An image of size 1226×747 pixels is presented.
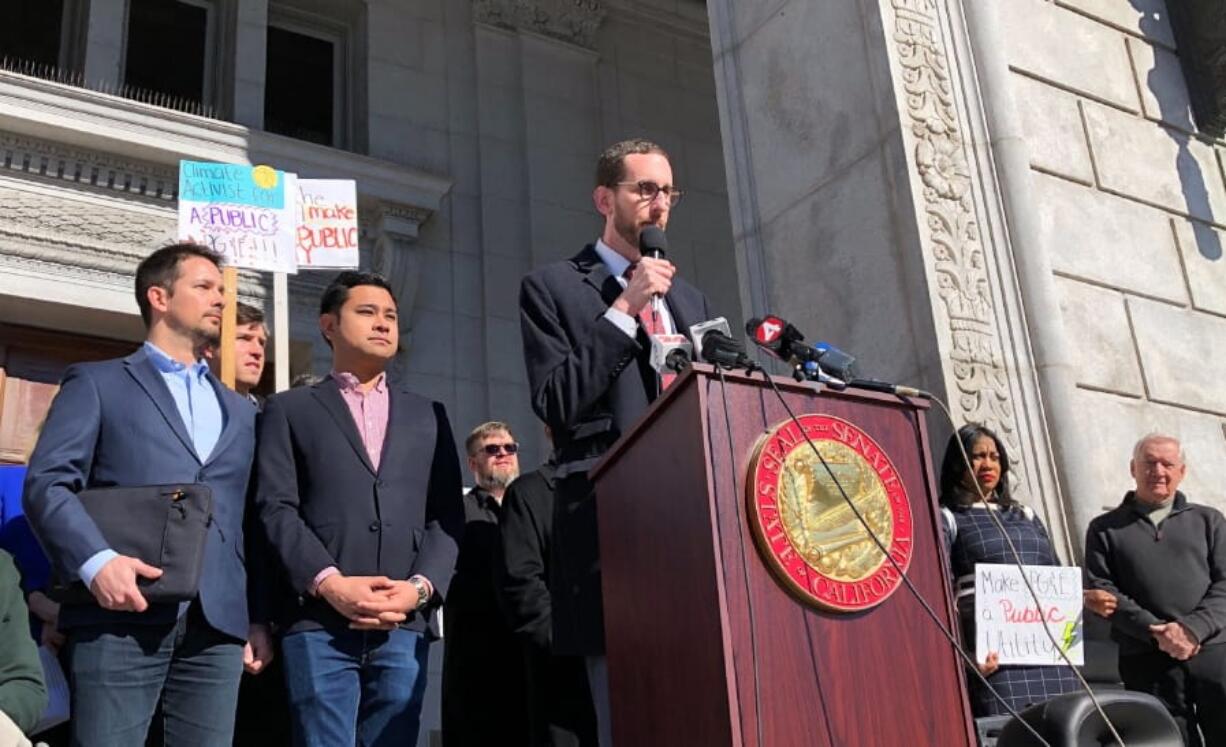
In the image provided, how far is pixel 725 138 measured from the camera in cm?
658

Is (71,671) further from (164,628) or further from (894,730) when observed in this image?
(894,730)

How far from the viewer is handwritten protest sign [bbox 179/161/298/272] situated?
620 cm

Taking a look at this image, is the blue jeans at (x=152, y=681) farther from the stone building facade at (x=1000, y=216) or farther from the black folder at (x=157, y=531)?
the stone building facade at (x=1000, y=216)

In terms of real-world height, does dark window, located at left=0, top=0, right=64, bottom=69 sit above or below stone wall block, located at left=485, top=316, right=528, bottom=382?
above

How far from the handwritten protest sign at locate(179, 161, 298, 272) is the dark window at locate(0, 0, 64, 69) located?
3724 millimetres

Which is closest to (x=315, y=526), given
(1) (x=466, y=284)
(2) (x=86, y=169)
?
(2) (x=86, y=169)

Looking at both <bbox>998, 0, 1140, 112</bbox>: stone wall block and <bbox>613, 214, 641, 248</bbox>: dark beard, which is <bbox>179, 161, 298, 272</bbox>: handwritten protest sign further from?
<bbox>998, 0, 1140, 112</bbox>: stone wall block

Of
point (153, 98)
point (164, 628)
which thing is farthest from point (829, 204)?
point (153, 98)

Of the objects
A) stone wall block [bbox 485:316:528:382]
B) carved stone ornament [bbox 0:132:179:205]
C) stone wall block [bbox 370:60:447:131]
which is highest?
stone wall block [bbox 370:60:447:131]

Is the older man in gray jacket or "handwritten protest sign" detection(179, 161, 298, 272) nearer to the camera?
the older man in gray jacket

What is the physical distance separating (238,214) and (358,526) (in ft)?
10.4

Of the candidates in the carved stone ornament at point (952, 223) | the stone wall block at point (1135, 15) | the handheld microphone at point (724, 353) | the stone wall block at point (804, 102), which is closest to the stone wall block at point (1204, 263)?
the stone wall block at point (1135, 15)

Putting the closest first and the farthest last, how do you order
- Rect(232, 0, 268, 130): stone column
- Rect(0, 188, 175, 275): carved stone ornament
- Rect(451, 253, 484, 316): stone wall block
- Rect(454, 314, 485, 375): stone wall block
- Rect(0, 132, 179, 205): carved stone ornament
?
Rect(0, 188, 175, 275): carved stone ornament, Rect(0, 132, 179, 205): carved stone ornament, Rect(232, 0, 268, 130): stone column, Rect(454, 314, 485, 375): stone wall block, Rect(451, 253, 484, 316): stone wall block

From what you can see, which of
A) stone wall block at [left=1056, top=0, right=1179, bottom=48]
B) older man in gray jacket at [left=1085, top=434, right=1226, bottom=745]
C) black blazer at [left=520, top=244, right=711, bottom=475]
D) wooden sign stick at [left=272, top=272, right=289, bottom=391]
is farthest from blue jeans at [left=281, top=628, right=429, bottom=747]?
stone wall block at [left=1056, top=0, right=1179, bottom=48]
